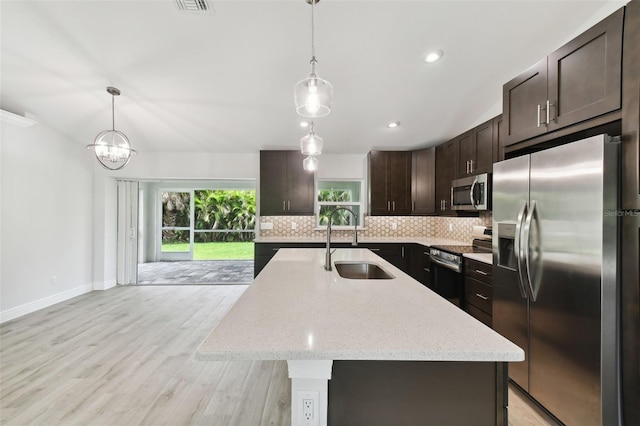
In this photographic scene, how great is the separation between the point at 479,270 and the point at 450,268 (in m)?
0.50

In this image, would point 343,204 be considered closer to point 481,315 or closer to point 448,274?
point 448,274

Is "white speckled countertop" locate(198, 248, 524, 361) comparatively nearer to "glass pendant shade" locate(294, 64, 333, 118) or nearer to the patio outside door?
"glass pendant shade" locate(294, 64, 333, 118)

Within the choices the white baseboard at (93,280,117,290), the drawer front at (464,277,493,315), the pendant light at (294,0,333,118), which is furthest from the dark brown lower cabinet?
the white baseboard at (93,280,117,290)

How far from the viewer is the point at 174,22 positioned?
2291mm

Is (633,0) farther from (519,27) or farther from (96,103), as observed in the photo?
(96,103)

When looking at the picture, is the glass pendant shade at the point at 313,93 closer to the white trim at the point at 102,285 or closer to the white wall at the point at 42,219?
the white wall at the point at 42,219

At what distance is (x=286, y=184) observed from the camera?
4.80m

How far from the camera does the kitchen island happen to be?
33.4 inches

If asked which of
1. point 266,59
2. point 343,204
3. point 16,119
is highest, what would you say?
point 266,59

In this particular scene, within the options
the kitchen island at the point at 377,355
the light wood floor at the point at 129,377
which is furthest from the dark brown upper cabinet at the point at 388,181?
the kitchen island at the point at 377,355

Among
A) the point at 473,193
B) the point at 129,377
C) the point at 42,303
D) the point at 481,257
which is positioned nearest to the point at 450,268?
the point at 481,257

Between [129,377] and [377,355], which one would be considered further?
[129,377]

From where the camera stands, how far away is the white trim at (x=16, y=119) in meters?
3.31

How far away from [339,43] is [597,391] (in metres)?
2.91
